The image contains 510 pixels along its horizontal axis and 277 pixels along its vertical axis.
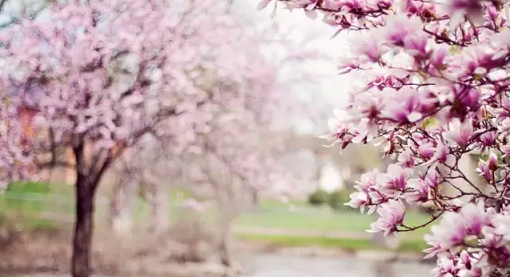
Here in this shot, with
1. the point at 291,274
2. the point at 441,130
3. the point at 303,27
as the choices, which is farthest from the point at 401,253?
the point at 441,130

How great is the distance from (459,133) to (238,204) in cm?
213

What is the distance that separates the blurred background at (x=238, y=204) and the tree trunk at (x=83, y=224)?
0.15m

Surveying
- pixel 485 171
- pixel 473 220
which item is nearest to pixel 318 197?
pixel 485 171

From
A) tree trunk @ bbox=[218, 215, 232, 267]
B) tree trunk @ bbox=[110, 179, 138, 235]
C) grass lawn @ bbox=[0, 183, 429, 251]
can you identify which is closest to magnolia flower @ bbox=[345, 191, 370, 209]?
grass lawn @ bbox=[0, 183, 429, 251]

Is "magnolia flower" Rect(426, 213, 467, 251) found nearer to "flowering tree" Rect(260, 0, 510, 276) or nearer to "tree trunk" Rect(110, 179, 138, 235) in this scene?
"flowering tree" Rect(260, 0, 510, 276)

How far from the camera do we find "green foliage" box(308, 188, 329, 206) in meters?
3.08

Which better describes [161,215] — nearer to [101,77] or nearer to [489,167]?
[101,77]

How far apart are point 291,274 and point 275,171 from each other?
539 millimetres

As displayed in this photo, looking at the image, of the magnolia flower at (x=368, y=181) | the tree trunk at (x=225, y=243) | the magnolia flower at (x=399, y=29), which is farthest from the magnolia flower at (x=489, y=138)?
the tree trunk at (x=225, y=243)

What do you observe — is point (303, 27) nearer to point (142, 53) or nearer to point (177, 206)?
point (142, 53)

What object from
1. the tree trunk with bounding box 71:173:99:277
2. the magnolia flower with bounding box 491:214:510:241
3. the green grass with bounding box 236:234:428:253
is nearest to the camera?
the magnolia flower with bounding box 491:214:510:241

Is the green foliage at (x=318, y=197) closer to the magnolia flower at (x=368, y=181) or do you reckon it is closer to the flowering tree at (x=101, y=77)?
the flowering tree at (x=101, y=77)

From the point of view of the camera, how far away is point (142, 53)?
5.82 feet

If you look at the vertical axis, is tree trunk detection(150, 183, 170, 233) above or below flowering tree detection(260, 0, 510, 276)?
below
